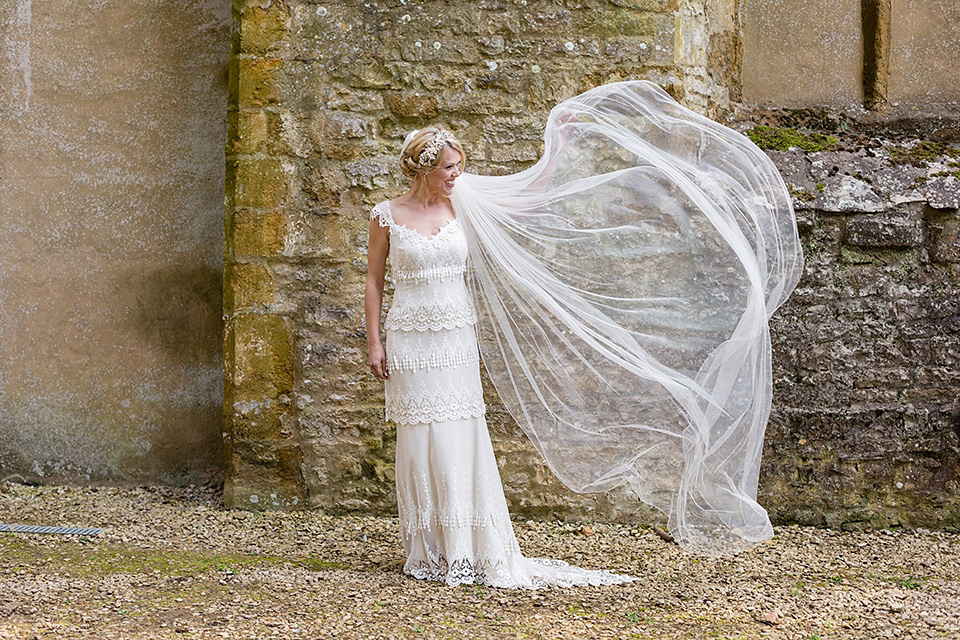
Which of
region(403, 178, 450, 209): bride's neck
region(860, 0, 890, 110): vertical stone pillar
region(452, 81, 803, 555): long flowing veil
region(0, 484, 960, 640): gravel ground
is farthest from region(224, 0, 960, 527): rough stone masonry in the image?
region(403, 178, 450, 209): bride's neck

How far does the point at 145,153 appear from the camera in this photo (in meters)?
6.12

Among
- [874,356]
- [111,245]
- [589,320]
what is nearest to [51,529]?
[111,245]

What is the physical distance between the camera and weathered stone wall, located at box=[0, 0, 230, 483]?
610 centimetres

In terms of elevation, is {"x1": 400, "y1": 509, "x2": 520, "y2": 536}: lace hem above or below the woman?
below

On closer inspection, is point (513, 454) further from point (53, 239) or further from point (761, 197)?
point (53, 239)

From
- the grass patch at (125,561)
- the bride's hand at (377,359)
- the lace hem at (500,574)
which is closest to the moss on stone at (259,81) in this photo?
the bride's hand at (377,359)

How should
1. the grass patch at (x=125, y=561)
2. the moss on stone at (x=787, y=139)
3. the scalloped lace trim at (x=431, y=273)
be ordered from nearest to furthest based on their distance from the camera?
the scalloped lace trim at (x=431, y=273), the grass patch at (x=125, y=561), the moss on stone at (x=787, y=139)

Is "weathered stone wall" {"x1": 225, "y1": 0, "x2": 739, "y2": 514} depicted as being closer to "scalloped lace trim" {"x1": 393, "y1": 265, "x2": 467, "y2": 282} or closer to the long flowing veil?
the long flowing veil

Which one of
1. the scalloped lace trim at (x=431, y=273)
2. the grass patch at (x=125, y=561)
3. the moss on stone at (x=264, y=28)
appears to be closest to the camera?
the scalloped lace trim at (x=431, y=273)

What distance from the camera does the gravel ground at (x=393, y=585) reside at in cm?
367

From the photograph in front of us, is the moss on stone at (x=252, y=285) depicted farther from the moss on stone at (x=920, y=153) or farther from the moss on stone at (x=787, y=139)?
the moss on stone at (x=920, y=153)

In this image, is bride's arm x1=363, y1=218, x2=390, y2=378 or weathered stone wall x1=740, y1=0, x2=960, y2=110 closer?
bride's arm x1=363, y1=218, x2=390, y2=378

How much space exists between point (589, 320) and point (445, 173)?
0.87 m

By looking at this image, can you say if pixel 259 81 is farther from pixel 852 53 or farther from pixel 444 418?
pixel 852 53
